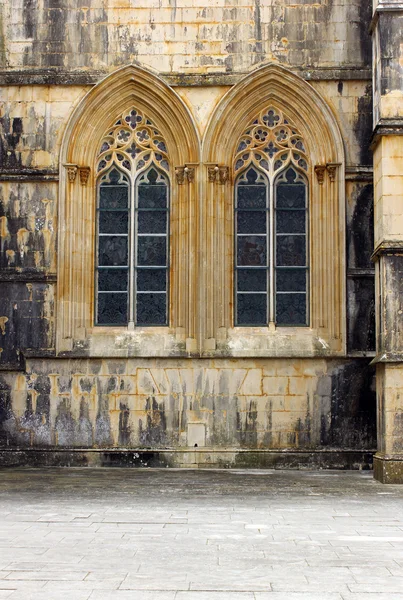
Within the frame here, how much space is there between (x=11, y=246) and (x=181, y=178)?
10.1 ft

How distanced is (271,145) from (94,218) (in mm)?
3277

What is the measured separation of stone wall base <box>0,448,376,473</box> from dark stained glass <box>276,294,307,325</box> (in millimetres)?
2200

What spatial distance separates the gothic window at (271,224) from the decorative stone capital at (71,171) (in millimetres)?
2738

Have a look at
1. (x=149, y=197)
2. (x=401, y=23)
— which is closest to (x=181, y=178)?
(x=149, y=197)

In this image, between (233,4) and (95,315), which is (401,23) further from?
(95,315)

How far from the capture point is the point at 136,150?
55.7 ft

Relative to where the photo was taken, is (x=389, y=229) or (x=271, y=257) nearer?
(x=389, y=229)

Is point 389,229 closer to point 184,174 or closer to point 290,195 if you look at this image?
point 290,195

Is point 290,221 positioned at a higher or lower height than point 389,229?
higher

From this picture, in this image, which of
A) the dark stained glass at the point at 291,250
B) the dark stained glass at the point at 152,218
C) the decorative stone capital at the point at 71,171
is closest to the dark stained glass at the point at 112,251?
the dark stained glass at the point at 152,218

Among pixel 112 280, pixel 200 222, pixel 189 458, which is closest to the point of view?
pixel 189 458

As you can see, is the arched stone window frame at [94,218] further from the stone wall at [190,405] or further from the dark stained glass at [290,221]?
the dark stained glass at [290,221]

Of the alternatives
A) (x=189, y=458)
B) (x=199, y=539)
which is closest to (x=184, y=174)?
(x=189, y=458)

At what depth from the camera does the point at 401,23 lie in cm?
1452
